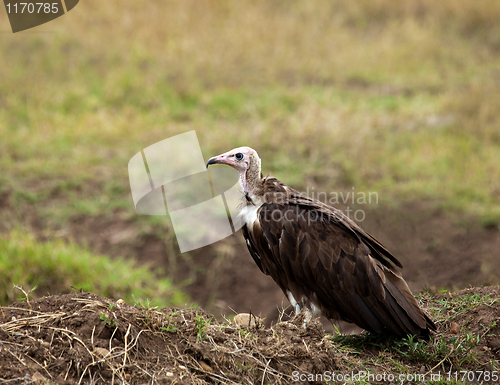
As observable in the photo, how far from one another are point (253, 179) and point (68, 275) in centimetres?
257

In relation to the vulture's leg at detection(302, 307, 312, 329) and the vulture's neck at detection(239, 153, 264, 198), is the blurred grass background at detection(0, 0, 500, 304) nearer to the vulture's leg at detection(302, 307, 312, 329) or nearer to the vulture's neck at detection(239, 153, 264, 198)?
the vulture's neck at detection(239, 153, 264, 198)

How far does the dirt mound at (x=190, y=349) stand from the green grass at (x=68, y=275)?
84.4 inches

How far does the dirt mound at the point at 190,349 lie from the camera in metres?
2.64

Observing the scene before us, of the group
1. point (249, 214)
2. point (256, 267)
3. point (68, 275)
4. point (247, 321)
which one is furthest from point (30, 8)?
point (247, 321)

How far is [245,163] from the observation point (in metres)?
3.92

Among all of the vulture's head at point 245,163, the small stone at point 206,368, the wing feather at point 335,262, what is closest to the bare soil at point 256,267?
the wing feather at point 335,262

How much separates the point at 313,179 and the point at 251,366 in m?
4.84

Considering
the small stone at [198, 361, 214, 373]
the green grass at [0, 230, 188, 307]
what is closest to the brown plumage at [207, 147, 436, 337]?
the small stone at [198, 361, 214, 373]

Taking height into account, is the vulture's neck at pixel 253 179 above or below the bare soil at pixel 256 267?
above

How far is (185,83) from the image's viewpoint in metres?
10.0

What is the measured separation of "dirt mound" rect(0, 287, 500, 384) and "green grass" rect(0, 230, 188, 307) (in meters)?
2.14

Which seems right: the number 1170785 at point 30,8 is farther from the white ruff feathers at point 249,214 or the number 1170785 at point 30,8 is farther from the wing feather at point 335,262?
the wing feather at point 335,262
